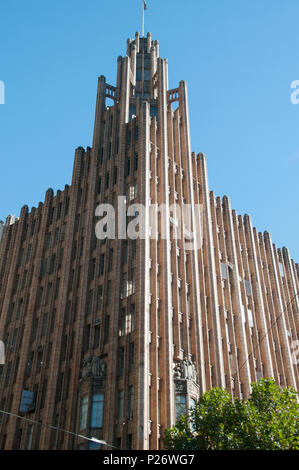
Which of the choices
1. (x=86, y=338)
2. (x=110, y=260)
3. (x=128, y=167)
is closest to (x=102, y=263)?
(x=110, y=260)

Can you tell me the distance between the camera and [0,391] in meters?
52.6

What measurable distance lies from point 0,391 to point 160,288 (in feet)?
66.8

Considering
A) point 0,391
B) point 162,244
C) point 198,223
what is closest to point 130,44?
point 198,223

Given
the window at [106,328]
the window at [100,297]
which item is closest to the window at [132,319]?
the window at [106,328]

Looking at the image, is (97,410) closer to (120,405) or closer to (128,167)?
(120,405)

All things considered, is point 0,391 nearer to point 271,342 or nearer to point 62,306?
point 62,306

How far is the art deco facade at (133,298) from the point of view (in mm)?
42469

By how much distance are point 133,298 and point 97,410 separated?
32.5ft

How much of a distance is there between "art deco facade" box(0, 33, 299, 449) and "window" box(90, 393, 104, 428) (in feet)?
0.34

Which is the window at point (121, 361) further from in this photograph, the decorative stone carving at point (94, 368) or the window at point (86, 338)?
the window at point (86, 338)

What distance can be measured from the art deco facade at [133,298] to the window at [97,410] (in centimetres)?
11

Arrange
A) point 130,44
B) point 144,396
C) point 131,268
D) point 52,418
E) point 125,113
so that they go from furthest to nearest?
point 130,44 < point 125,113 < point 131,268 < point 52,418 < point 144,396

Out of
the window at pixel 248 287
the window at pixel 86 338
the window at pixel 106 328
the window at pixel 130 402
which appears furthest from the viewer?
the window at pixel 248 287

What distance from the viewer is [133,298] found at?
150ft
